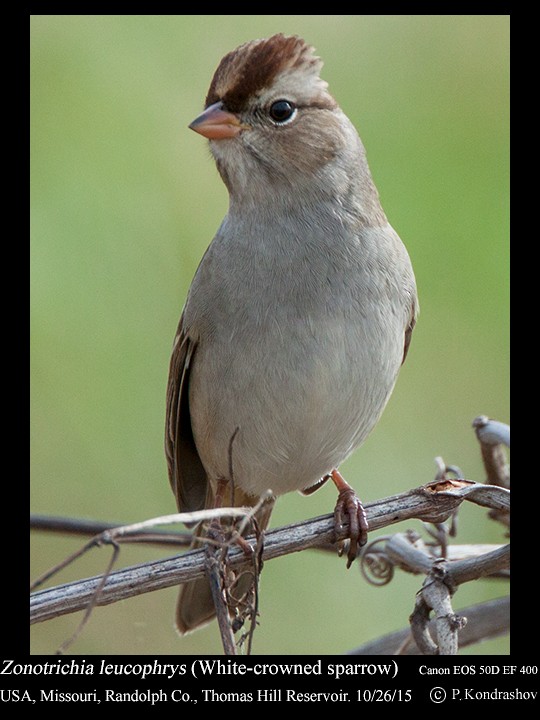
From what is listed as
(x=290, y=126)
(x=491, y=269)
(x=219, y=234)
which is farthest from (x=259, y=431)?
(x=491, y=269)

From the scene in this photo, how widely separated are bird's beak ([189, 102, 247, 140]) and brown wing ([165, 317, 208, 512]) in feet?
2.34

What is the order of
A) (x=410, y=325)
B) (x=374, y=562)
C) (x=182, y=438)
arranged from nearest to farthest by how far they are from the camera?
(x=374, y=562)
(x=410, y=325)
(x=182, y=438)

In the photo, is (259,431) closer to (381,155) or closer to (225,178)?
(225,178)

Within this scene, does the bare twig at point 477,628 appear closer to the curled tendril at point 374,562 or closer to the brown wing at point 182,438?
the curled tendril at point 374,562

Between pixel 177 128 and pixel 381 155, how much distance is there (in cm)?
93

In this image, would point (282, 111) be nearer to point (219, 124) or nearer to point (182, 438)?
point (219, 124)

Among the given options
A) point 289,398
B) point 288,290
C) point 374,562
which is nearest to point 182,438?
point 289,398

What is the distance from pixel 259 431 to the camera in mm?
3475

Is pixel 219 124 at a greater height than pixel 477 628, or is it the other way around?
pixel 219 124

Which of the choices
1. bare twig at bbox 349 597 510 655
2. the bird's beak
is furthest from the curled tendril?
the bird's beak

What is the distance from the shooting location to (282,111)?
3484mm

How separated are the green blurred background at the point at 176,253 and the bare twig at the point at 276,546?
1.61 metres

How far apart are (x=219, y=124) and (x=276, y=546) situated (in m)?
1.55
